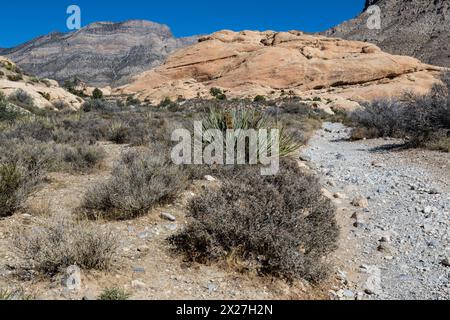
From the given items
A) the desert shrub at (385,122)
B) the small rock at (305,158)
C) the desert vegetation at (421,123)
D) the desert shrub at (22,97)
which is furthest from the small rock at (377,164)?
the desert shrub at (22,97)

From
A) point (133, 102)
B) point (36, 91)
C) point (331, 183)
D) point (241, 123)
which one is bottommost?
point (331, 183)

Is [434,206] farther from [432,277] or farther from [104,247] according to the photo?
[104,247]

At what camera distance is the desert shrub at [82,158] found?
6828 mm

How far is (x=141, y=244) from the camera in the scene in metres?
3.85

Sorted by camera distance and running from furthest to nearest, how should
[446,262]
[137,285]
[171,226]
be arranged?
[171,226]
[446,262]
[137,285]

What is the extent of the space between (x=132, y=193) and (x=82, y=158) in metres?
2.88

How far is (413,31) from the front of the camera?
6212 cm

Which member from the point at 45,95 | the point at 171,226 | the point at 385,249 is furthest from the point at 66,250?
the point at 45,95

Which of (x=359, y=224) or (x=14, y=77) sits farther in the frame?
(x=14, y=77)

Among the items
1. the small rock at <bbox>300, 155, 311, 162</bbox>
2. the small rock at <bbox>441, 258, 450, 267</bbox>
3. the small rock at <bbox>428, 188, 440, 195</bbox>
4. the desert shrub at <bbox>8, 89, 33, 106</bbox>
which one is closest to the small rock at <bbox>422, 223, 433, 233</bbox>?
the small rock at <bbox>441, 258, 450, 267</bbox>

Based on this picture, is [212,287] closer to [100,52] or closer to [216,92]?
[216,92]

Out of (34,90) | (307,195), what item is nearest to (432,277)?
(307,195)

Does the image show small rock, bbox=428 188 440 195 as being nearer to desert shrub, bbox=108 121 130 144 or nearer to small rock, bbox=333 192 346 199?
small rock, bbox=333 192 346 199
